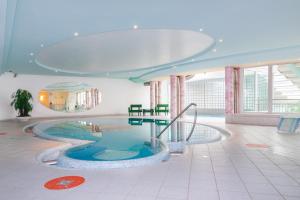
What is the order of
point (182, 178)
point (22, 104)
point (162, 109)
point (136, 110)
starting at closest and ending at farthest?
point (182, 178), point (22, 104), point (136, 110), point (162, 109)

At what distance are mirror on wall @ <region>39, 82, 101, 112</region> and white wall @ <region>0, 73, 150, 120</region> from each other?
2.61 feet

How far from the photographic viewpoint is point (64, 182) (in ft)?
10.7

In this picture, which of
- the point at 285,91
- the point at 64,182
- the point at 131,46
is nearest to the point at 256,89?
the point at 285,91

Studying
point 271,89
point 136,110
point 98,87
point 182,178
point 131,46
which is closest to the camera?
point 182,178

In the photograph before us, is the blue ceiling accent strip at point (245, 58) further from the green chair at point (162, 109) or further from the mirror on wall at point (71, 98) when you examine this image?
the mirror on wall at point (71, 98)

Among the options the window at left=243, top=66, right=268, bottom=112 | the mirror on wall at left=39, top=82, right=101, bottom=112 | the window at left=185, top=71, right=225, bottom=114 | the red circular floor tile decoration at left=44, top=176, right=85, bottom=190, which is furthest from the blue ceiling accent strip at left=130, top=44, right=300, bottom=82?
the mirror on wall at left=39, top=82, right=101, bottom=112

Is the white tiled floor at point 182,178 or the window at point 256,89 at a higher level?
the window at point 256,89

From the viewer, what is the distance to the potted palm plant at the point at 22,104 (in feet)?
43.1

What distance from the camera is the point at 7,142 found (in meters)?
6.20

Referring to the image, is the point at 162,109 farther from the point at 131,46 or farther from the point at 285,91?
the point at 131,46

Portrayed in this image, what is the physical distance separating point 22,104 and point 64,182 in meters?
11.7

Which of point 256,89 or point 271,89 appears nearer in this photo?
point 271,89

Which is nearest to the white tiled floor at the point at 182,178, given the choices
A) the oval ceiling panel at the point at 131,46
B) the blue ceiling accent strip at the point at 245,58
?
the oval ceiling panel at the point at 131,46

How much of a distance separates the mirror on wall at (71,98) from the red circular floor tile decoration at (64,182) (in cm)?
1452
